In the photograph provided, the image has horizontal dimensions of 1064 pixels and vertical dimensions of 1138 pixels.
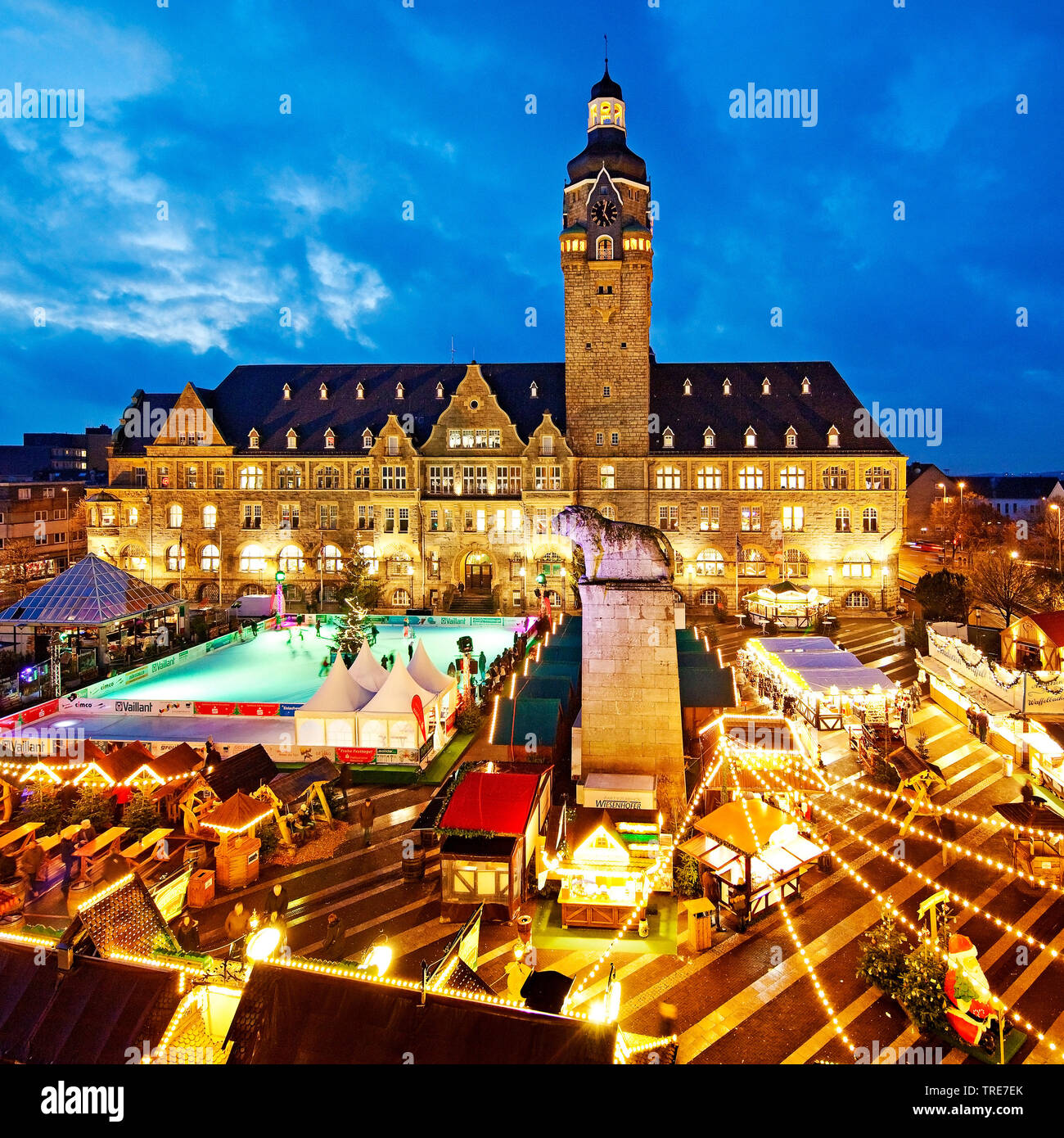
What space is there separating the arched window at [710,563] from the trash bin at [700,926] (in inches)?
1371

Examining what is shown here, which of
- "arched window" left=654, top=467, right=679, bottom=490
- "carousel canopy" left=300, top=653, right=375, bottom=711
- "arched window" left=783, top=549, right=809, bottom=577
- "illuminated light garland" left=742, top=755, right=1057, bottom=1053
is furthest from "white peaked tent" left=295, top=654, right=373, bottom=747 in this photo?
"arched window" left=783, top=549, right=809, bottom=577

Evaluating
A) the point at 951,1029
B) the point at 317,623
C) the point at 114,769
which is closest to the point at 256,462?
the point at 317,623

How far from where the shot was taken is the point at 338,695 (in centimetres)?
2052

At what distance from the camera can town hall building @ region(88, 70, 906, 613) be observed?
44531 millimetres

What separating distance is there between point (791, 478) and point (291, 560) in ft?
110

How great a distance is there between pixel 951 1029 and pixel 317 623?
35.7 meters

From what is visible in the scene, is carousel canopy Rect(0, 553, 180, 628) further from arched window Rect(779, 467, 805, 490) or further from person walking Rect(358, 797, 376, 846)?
arched window Rect(779, 467, 805, 490)

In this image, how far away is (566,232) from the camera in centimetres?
4488

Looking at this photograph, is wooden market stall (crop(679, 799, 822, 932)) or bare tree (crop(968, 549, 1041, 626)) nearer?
wooden market stall (crop(679, 799, 822, 932))

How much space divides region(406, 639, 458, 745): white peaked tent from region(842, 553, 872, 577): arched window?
30902 mm

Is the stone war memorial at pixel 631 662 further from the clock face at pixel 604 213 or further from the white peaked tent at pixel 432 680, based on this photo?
the clock face at pixel 604 213

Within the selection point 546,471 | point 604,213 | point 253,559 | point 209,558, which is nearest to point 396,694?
point 546,471

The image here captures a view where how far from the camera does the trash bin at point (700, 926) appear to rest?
1145 centimetres
